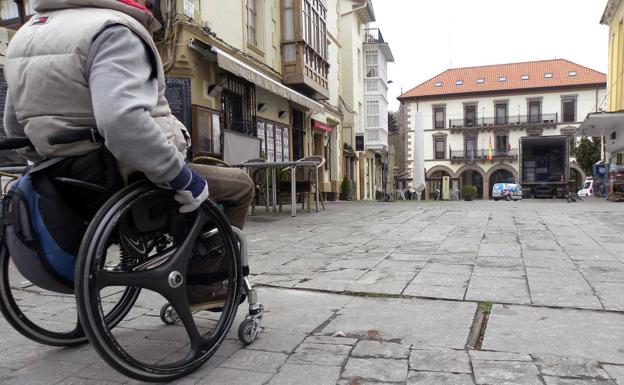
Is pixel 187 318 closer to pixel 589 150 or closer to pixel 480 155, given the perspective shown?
pixel 589 150

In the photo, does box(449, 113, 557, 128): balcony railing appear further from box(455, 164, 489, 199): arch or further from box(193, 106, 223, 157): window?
box(193, 106, 223, 157): window

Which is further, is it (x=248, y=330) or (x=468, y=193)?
(x=468, y=193)

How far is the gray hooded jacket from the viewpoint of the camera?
1.62m

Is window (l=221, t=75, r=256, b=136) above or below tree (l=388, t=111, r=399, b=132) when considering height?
below

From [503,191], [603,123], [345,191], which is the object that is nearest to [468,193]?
[603,123]

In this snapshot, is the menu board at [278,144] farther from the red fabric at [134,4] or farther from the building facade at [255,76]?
the red fabric at [134,4]

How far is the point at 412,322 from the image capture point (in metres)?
2.63

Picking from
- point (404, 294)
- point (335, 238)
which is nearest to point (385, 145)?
point (335, 238)

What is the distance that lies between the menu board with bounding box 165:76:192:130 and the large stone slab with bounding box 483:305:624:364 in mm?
7985

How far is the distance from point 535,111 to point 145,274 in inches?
2023

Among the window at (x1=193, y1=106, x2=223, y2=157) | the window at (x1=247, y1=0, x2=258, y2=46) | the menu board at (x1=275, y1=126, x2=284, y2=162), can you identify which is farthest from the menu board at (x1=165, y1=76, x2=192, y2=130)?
the menu board at (x1=275, y1=126, x2=284, y2=162)

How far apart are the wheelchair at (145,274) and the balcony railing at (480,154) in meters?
48.7

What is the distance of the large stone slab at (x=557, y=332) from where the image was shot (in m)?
2.20

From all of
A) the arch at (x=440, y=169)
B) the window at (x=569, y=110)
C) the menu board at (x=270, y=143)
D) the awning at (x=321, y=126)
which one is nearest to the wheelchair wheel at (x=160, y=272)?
the menu board at (x=270, y=143)
